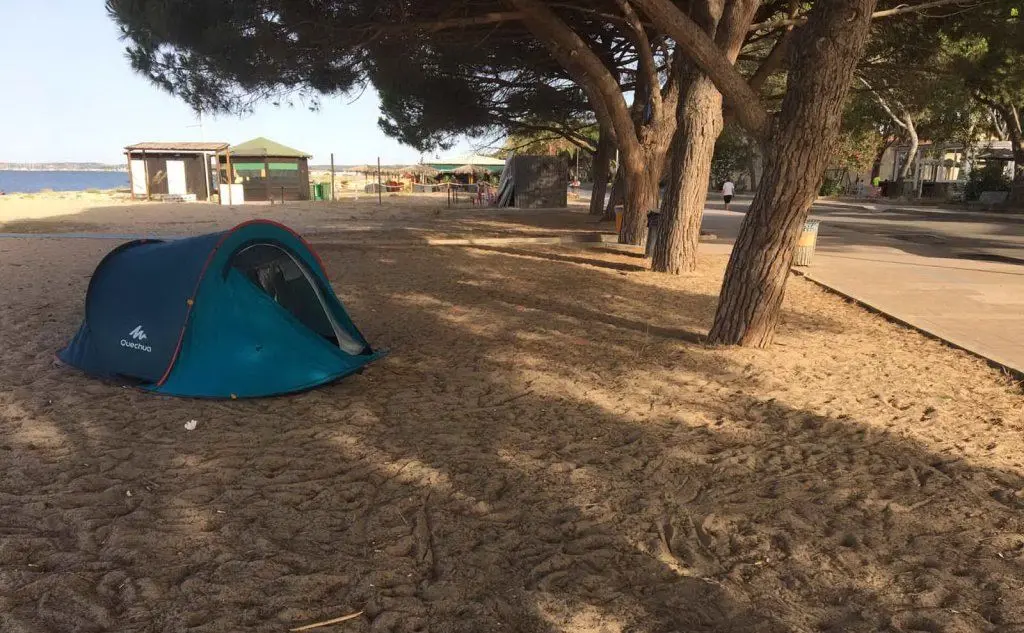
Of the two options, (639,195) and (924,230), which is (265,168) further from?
(924,230)

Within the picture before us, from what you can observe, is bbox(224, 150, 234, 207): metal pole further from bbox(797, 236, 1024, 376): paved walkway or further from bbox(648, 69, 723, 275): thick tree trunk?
bbox(797, 236, 1024, 376): paved walkway

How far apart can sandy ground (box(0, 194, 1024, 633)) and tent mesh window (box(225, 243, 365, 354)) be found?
0.70 metres

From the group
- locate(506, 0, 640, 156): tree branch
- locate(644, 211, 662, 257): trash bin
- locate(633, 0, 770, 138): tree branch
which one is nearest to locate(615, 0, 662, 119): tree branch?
locate(506, 0, 640, 156): tree branch

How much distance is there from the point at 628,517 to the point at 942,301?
6891 mm

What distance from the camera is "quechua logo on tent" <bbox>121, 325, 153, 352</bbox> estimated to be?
4848 millimetres

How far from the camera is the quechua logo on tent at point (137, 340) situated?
4848mm

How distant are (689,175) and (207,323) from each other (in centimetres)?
704

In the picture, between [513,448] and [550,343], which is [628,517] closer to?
[513,448]

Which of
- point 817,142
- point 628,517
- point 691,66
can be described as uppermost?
point 691,66

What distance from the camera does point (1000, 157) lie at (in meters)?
29.9

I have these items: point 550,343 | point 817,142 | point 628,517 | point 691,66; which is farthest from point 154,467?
point 691,66

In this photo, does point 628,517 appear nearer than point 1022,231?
Yes

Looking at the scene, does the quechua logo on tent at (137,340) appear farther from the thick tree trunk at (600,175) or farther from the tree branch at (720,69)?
the thick tree trunk at (600,175)

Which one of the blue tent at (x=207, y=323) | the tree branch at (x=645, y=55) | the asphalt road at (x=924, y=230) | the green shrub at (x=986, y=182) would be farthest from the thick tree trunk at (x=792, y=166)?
the green shrub at (x=986, y=182)
